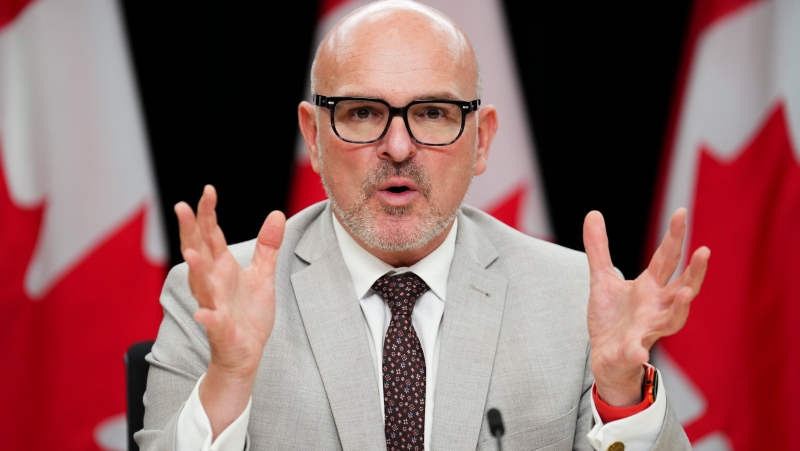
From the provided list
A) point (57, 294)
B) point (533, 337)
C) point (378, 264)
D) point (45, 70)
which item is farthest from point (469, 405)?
point (45, 70)

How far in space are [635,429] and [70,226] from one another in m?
2.29

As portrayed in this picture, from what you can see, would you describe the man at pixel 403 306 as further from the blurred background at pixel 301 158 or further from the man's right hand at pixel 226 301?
the blurred background at pixel 301 158

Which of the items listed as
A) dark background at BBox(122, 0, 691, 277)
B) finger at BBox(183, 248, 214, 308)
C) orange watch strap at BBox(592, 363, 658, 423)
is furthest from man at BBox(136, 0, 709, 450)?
dark background at BBox(122, 0, 691, 277)

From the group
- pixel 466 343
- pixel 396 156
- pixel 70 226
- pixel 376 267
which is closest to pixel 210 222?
pixel 396 156

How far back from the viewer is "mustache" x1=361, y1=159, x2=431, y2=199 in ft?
6.49

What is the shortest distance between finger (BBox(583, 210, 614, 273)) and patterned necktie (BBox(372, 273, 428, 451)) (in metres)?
0.49

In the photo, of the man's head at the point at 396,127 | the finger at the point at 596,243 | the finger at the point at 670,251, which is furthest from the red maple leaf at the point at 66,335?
the finger at the point at 670,251

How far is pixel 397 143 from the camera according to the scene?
6.41 ft

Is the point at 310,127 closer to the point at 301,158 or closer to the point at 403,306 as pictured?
the point at 403,306

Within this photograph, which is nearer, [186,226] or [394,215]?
[186,226]

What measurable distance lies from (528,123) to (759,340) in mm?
1209

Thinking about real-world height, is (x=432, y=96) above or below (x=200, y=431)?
above

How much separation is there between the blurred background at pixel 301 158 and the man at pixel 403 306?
3.46 ft

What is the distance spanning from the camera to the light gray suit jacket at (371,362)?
74.9 inches
